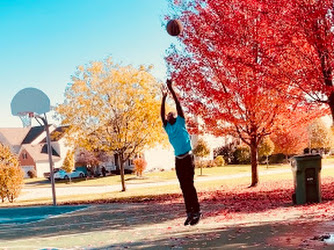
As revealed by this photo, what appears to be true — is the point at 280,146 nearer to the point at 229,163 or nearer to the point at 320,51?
the point at 229,163

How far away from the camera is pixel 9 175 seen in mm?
26672

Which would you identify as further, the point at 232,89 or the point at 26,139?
the point at 26,139

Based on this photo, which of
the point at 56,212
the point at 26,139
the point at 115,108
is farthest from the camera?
the point at 26,139

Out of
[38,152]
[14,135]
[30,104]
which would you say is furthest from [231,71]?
[14,135]

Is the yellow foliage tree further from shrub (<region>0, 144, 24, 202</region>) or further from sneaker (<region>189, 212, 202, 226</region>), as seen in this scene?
sneaker (<region>189, 212, 202, 226</region>)

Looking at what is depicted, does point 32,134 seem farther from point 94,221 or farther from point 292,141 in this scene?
point 94,221

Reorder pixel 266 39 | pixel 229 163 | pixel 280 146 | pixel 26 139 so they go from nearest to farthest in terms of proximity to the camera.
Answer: pixel 266 39 → pixel 280 146 → pixel 229 163 → pixel 26 139

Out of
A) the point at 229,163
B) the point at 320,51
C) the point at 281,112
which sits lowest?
the point at 229,163

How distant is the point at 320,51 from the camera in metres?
14.1

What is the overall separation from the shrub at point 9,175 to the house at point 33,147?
35780 millimetres

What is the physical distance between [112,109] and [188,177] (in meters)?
20.2

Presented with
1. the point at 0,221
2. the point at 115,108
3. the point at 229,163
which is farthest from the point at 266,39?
the point at 229,163

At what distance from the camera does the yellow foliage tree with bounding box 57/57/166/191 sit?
26.7 meters

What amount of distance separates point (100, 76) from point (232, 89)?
34.3ft
